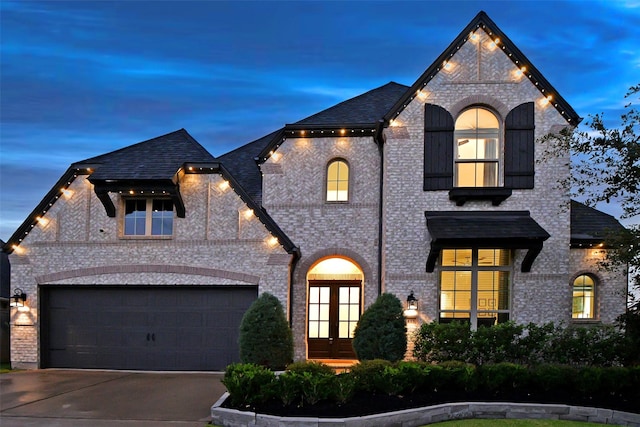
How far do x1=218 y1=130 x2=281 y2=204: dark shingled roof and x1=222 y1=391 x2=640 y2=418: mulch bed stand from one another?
8.13 m

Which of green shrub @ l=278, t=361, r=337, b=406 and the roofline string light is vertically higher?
the roofline string light

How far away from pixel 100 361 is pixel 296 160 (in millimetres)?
8405

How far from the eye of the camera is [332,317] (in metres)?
16.3

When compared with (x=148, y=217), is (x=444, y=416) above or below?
below

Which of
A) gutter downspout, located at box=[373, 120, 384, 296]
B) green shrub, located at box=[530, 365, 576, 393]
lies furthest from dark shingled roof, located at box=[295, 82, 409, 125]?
green shrub, located at box=[530, 365, 576, 393]

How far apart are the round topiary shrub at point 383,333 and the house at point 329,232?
1.08 metres

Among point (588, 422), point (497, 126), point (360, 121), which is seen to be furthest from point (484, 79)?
point (588, 422)

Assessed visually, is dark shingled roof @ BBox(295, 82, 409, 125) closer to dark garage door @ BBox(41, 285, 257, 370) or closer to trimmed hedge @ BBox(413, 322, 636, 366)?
dark garage door @ BBox(41, 285, 257, 370)

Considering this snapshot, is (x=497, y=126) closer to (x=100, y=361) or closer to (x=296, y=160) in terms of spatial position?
(x=296, y=160)

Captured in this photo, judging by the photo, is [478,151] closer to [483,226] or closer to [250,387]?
[483,226]

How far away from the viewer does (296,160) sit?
52.4 feet

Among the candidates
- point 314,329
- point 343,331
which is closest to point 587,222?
point 343,331

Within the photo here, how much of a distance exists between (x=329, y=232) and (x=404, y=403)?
7028 mm

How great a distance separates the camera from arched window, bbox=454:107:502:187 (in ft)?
47.3
